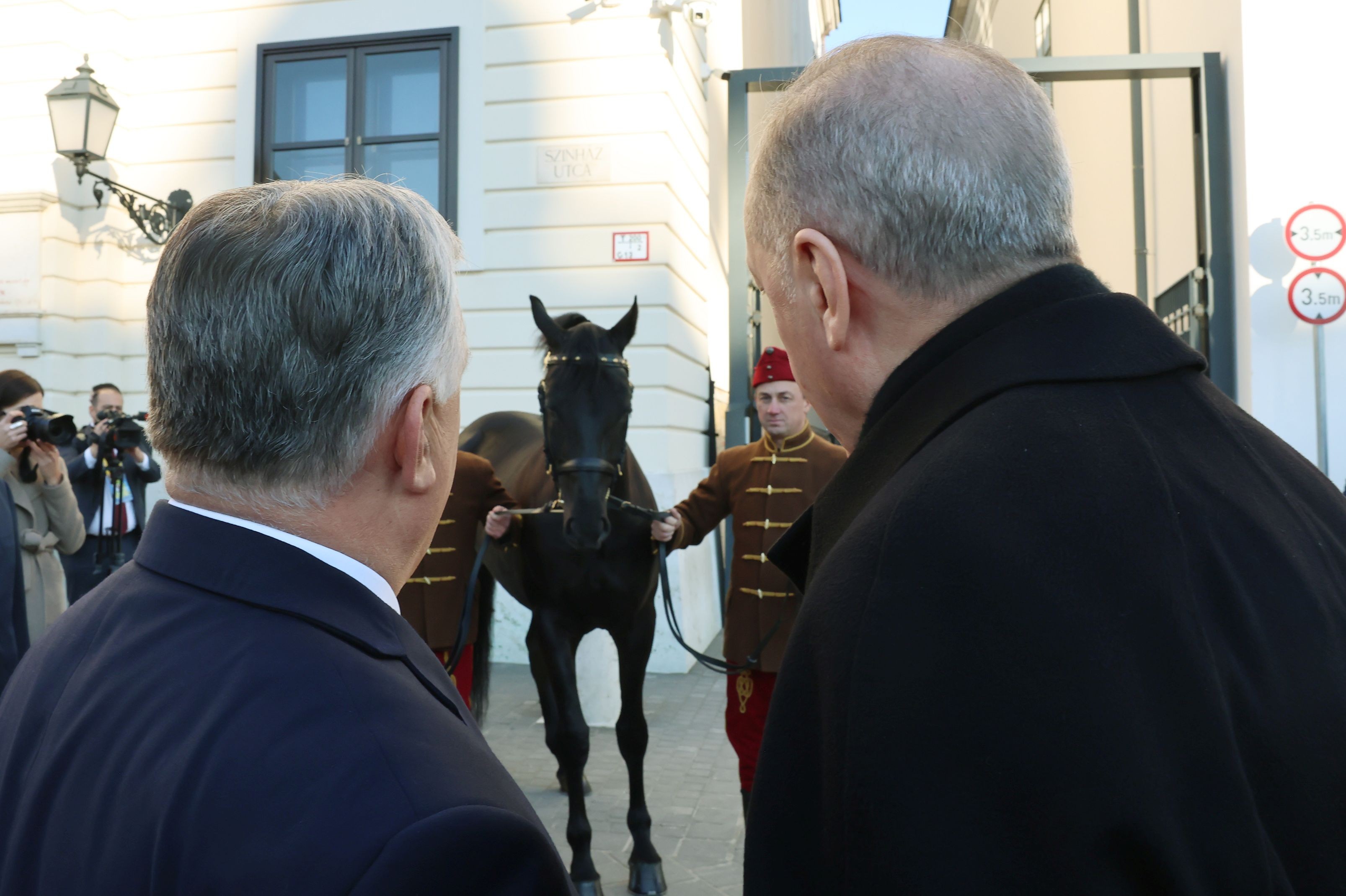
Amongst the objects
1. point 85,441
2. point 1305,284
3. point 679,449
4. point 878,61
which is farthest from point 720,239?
point 878,61

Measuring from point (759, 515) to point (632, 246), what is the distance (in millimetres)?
3735

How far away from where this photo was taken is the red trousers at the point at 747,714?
12.2ft

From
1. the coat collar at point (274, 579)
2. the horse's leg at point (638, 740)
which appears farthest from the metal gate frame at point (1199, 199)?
the coat collar at point (274, 579)

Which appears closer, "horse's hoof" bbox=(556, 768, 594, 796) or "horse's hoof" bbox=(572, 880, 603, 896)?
"horse's hoof" bbox=(572, 880, 603, 896)

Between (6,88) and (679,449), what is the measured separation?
6.50m

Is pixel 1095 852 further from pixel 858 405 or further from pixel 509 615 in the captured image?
pixel 509 615

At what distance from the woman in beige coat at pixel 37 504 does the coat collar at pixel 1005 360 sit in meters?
4.02

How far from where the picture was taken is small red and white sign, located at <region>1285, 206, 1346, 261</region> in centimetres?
595

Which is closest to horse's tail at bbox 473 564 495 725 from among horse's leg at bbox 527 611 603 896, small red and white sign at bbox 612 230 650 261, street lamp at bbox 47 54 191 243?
horse's leg at bbox 527 611 603 896

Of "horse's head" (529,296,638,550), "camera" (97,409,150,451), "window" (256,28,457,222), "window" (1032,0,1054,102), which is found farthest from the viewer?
"window" (1032,0,1054,102)

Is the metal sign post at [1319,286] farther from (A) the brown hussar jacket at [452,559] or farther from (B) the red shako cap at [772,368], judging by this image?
(A) the brown hussar jacket at [452,559]

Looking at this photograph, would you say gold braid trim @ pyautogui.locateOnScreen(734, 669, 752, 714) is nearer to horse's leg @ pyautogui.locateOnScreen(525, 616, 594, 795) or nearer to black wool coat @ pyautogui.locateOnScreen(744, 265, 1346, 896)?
horse's leg @ pyautogui.locateOnScreen(525, 616, 594, 795)

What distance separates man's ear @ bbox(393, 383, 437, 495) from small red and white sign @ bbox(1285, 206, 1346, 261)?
6542 millimetres

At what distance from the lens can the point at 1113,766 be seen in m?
0.71
